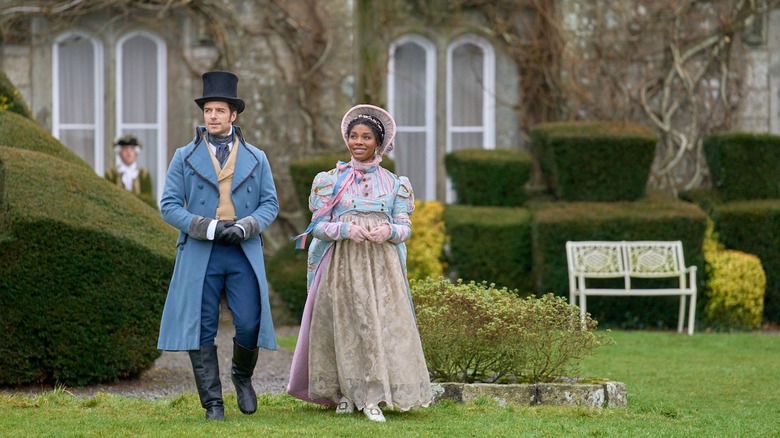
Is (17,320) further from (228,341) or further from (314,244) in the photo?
(228,341)

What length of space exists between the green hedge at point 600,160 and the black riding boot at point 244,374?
779 cm

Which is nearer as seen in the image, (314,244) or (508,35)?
(314,244)

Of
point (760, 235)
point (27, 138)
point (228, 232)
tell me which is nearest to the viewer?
point (228, 232)

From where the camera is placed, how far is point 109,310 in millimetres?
8297

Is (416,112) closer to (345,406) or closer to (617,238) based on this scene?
(617,238)

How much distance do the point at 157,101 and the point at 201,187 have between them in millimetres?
9003

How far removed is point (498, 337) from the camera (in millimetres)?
7418

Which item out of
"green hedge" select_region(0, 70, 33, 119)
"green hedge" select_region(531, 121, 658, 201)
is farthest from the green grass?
"green hedge" select_region(531, 121, 658, 201)

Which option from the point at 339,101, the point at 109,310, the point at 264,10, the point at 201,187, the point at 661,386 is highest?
the point at 264,10

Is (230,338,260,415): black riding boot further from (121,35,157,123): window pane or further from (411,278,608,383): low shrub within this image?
(121,35,157,123): window pane

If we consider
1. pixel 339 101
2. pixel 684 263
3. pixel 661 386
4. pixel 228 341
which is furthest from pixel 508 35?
pixel 661 386

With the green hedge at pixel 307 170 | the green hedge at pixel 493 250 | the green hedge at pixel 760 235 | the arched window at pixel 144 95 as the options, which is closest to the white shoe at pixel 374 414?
the green hedge at pixel 493 250

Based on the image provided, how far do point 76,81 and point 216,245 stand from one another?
30.7 feet

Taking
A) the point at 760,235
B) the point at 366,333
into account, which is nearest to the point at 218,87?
the point at 366,333
